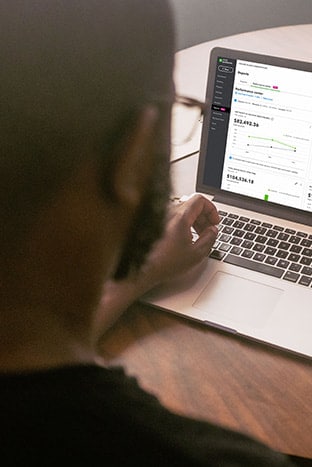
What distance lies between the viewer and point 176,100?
14.6 inches

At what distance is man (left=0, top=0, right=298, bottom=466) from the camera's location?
0.33 m

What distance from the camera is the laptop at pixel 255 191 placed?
85 centimetres

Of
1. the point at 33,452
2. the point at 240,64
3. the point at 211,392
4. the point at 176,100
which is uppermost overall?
the point at 176,100

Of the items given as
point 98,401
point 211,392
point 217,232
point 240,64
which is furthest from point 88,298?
point 240,64

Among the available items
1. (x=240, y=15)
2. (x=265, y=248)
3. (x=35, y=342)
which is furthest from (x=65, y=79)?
(x=240, y=15)

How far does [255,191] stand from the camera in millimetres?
1017

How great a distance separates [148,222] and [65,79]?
12 cm

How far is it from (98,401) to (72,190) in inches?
7.4

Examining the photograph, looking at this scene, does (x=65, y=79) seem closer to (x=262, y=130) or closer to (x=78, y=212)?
(x=78, y=212)

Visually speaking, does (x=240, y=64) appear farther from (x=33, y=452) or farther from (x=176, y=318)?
(x=33, y=452)

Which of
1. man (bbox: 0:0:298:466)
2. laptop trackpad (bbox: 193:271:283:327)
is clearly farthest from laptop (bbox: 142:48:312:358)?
man (bbox: 0:0:298:466)

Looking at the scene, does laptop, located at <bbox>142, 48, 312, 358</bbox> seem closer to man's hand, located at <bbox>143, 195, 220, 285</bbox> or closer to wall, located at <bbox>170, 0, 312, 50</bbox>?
man's hand, located at <bbox>143, 195, 220, 285</bbox>

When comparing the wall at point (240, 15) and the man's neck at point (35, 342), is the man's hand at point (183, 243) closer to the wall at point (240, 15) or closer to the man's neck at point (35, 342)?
the man's neck at point (35, 342)

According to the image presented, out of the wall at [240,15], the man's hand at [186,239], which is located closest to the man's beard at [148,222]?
the man's hand at [186,239]
